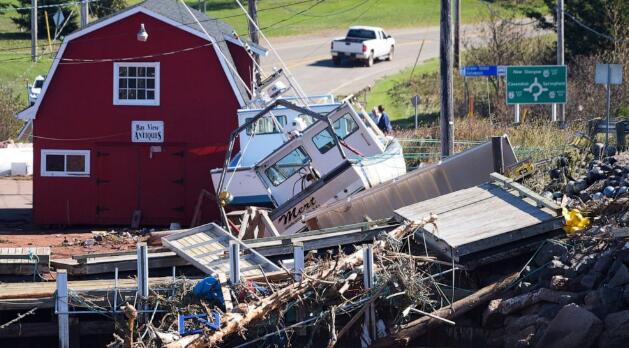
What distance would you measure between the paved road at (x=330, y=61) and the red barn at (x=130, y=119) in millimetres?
17733

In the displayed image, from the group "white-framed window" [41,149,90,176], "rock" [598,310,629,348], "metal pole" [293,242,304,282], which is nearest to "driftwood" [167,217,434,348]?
"metal pole" [293,242,304,282]

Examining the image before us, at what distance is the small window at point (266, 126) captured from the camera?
28.0 metres

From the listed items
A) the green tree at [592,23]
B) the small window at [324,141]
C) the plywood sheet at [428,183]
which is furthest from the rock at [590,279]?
the green tree at [592,23]

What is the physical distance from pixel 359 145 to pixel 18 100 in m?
23.2

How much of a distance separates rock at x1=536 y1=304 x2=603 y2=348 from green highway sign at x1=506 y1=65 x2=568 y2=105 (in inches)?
602

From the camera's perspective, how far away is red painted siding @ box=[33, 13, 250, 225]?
29.0 metres

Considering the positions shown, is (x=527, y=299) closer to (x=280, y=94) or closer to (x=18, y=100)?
(x=280, y=94)

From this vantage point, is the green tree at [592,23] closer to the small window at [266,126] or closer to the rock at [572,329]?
the small window at [266,126]

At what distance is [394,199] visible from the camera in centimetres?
2247

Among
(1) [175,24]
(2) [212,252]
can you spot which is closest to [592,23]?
(1) [175,24]

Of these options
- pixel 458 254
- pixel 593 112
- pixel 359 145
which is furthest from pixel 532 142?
pixel 458 254

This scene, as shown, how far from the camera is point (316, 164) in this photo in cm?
2564

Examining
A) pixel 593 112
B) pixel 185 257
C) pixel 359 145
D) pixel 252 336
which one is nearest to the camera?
pixel 252 336

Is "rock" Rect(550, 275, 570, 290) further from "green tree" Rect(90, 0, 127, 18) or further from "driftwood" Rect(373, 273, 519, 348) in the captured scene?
"green tree" Rect(90, 0, 127, 18)
